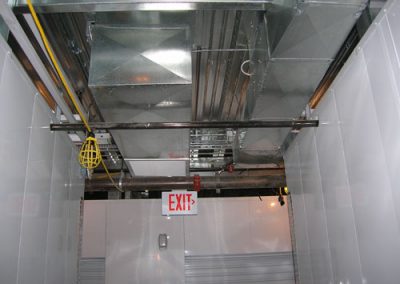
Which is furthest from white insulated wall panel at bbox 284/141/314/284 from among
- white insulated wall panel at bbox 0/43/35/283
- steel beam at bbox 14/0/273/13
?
white insulated wall panel at bbox 0/43/35/283

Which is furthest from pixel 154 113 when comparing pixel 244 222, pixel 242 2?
pixel 244 222

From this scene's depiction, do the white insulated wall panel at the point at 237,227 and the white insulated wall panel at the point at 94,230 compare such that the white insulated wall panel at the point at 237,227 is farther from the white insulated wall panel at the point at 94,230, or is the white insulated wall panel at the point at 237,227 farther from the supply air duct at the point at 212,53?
the supply air duct at the point at 212,53

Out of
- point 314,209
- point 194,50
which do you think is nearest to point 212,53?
point 194,50

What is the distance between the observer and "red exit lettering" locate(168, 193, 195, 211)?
395 centimetres

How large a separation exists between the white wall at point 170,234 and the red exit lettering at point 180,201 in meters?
0.19

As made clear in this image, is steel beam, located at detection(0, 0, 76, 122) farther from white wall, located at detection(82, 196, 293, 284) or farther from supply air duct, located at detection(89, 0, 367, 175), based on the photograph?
white wall, located at detection(82, 196, 293, 284)

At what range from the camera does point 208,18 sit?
75.5 inches

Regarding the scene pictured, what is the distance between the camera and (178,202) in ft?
13.1

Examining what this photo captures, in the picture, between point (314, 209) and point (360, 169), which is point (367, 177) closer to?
point (360, 169)

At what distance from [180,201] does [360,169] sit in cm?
259

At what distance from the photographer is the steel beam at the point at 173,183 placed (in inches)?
146

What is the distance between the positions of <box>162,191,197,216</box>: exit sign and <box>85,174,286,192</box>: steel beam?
253 mm

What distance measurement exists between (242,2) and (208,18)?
Result: 37 cm

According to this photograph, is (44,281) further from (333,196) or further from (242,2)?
(242,2)
